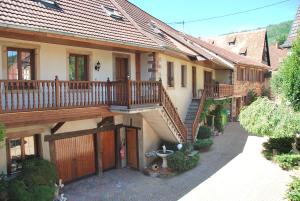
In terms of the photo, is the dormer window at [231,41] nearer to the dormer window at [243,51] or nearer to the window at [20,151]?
the dormer window at [243,51]

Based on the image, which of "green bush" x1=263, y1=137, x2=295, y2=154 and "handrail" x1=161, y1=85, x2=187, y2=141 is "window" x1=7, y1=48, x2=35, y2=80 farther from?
"green bush" x1=263, y1=137, x2=295, y2=154

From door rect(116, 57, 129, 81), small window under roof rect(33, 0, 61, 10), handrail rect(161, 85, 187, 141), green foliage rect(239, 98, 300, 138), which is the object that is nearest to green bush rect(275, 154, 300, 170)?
green foliage rect(239, 98, 300, 138)

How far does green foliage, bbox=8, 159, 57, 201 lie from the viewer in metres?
9.30

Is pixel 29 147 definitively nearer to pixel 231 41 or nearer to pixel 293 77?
pixel 293 77

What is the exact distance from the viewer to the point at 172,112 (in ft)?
50.8

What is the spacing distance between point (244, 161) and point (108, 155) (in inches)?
282

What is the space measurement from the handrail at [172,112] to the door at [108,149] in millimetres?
3001

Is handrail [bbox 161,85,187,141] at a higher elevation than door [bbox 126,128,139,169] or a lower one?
higher

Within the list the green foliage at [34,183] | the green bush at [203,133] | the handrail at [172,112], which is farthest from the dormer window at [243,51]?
the green foliage at [34,183]

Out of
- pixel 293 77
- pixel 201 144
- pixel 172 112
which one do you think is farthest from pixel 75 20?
pixel 201 144

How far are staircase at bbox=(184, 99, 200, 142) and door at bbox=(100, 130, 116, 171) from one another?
4740mm

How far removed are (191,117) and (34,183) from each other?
39.7 ft

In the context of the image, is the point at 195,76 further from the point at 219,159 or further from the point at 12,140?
the point at 12,140

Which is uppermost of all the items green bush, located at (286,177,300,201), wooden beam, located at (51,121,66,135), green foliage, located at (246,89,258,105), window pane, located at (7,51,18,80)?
window pane, located at (7,51,18,80)
